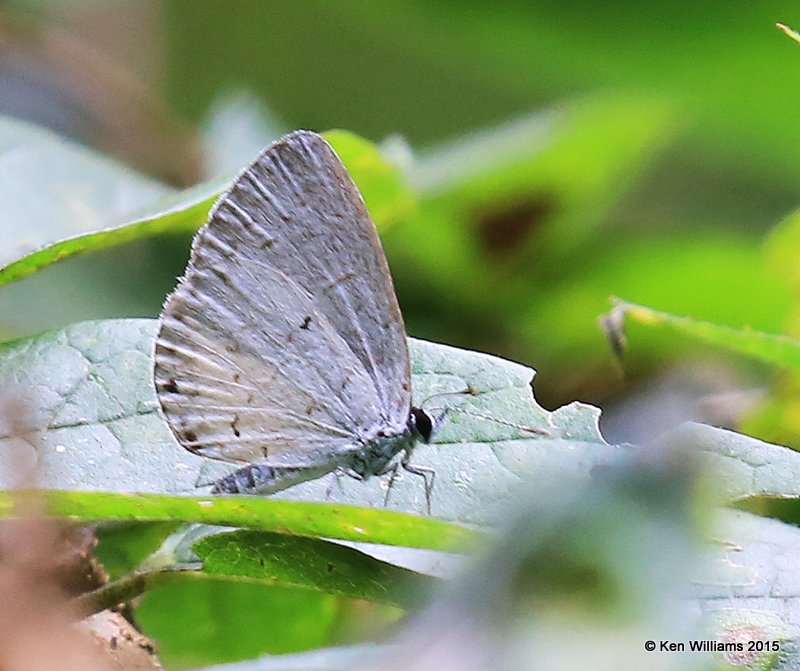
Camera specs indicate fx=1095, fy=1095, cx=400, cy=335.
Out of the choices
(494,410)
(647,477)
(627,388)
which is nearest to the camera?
(647,477)

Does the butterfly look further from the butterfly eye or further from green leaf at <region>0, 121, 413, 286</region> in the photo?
green leaf at <region>0, 121, 413, 286</region>

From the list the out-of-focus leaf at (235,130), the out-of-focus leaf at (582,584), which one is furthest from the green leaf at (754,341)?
the out-of-focus leaf at (235,130)

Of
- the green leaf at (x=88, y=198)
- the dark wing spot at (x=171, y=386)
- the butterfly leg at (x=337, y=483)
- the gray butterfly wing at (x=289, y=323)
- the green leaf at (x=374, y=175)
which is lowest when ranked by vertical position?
the butterfly leg at (x=337, y=483)

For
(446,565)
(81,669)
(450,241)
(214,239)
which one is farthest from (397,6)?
(81,669)

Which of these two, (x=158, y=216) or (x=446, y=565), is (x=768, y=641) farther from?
(x=158, y=216)

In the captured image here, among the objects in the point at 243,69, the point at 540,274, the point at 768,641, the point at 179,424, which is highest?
the point at 243,69

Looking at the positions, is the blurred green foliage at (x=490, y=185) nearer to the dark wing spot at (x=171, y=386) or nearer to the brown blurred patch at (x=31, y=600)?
the dark wing spot at (x=171, y=386)
